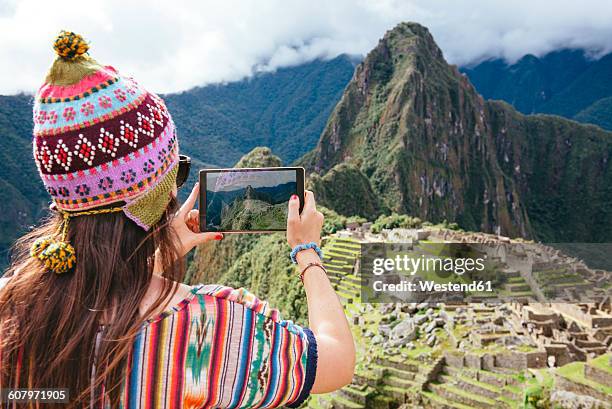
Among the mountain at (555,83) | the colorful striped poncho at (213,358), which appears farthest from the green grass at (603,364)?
the mountain at (555,83)

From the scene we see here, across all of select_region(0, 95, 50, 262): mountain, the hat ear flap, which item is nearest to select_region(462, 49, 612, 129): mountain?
select_region(0, 95, 50, 262): mountain

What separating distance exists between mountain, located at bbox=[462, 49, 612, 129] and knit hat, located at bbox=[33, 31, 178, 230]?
116 metres

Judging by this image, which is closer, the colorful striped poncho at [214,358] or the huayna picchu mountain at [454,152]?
the colorful striped poncho at [214,358]

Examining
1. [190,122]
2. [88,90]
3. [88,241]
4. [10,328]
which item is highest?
[190,122]

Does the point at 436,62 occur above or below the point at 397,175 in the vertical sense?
above

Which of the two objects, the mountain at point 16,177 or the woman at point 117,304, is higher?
the mountain at point 16,177

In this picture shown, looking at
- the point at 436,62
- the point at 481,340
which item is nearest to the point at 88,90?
the point at 481,340

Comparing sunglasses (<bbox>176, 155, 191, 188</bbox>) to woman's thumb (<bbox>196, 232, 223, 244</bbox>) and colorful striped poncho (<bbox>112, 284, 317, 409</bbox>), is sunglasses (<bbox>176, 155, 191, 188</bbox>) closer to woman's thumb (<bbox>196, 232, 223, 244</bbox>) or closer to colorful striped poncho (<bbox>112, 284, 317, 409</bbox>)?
woman's thumb (<bbox>196, 232, 223, 244</bbox>)

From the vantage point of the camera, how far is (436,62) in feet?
227

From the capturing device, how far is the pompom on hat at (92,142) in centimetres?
112

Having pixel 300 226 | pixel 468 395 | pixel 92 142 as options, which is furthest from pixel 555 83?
pixel 92 142

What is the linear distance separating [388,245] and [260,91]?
2449 inches

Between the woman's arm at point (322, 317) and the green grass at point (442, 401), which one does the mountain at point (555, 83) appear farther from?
the woman's arm at point (322, 317)

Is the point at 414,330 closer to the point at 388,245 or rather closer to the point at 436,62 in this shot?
the point at 388,245
